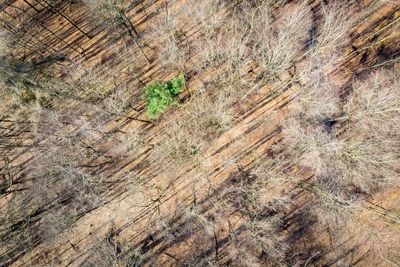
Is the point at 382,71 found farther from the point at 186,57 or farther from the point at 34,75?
the point at 34,75

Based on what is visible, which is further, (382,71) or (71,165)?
(71,165)

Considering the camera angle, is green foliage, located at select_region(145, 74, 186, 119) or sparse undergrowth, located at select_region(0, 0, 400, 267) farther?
sparse undergrowth, located at select_region(0, 0, 400, 267)

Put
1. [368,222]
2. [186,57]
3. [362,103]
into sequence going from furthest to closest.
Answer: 1. [186,57]
2. [368,222]
3. [362,103]

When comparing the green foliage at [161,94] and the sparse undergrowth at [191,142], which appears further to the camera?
the sparse undergrowth at [191,142]

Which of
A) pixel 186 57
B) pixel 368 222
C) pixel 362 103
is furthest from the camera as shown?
pixel 186 57

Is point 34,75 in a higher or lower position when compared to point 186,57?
higher

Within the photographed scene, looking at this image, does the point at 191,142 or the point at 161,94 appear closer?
the point at 161,94

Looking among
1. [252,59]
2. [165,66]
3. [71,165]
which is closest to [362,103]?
[252,59]

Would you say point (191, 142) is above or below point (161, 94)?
below
